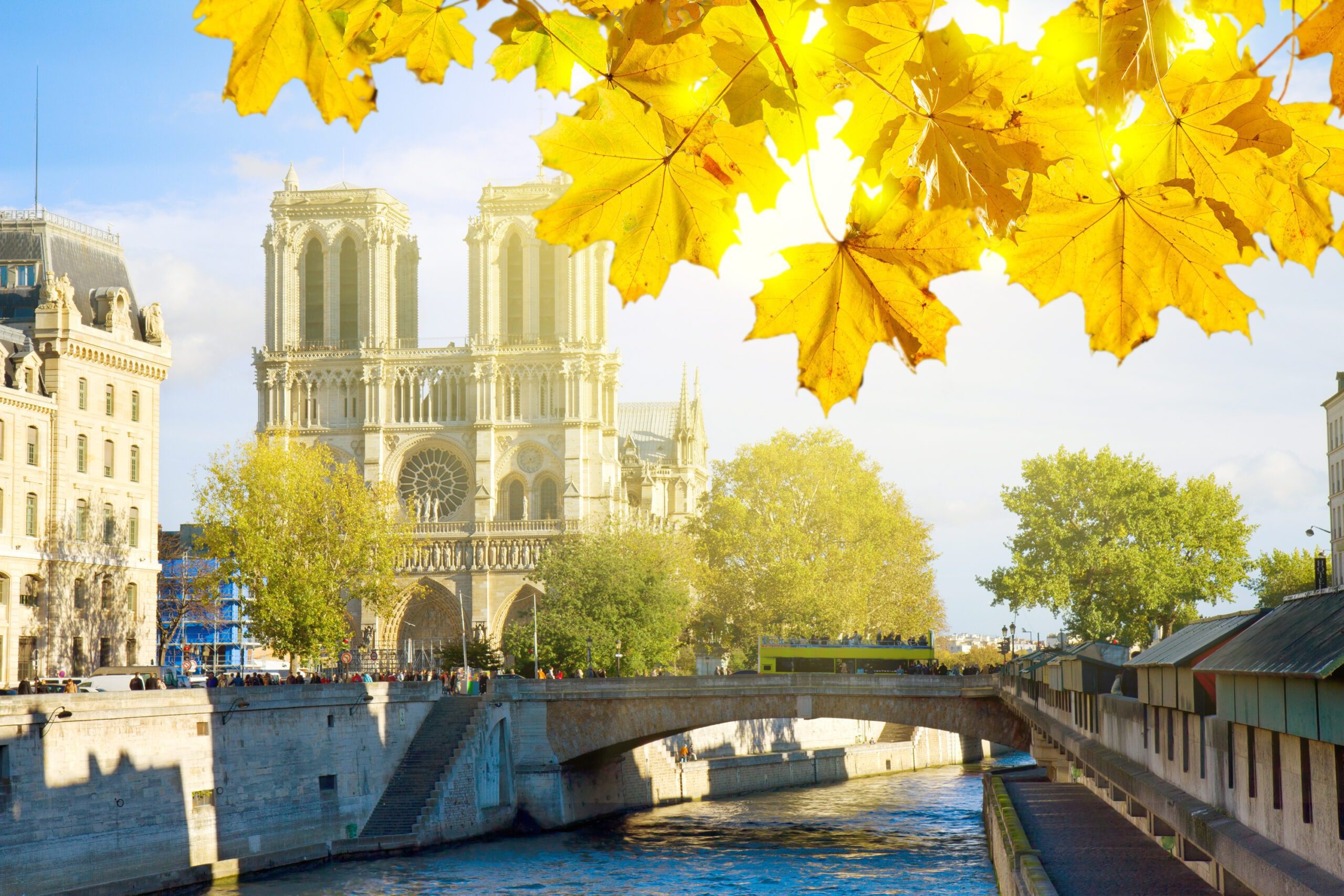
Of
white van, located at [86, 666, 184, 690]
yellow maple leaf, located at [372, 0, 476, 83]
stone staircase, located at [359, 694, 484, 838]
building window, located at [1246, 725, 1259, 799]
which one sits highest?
yellow maple leaf, located at [372, 0, 476, 83]

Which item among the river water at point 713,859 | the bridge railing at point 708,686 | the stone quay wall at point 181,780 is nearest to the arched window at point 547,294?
the river water at point 713,859

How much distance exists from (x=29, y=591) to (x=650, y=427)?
3161 inches

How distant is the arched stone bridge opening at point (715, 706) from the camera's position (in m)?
48.9

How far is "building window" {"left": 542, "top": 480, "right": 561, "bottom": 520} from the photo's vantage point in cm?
8338

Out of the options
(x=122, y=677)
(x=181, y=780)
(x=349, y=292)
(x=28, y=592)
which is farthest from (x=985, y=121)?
(x=349, y=292)

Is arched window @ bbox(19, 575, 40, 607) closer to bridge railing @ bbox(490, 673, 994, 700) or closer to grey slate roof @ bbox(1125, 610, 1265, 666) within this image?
bridge railing @ bbox(490, 673, 994, 700)

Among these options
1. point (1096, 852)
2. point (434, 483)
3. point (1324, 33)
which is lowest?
point (1096, 852)

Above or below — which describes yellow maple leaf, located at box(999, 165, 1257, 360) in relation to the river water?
above

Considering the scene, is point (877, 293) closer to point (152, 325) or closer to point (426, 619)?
point (152, 325)

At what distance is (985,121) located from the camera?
258cm

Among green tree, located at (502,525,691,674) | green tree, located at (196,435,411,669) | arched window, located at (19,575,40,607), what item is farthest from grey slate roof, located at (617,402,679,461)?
arched window, located at (19,575,40,607)

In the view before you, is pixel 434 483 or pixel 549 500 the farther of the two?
pixel 434 483

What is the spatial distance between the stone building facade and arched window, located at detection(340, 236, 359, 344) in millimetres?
31812

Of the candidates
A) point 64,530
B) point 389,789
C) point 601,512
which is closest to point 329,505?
point 64,530
